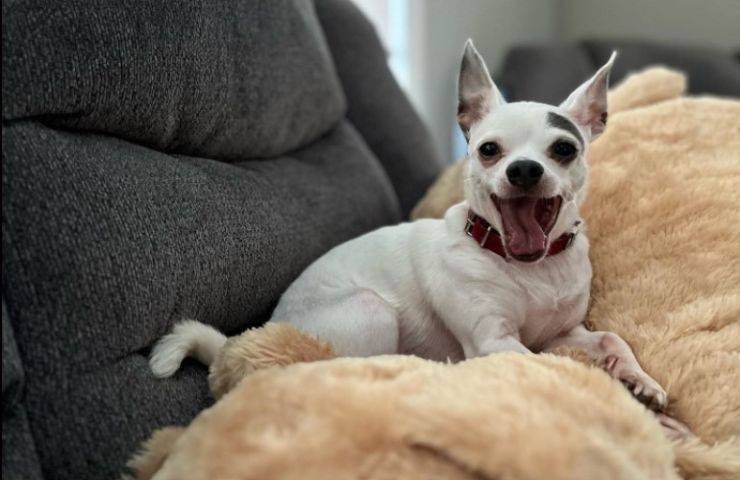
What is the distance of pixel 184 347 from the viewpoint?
86 centimetres

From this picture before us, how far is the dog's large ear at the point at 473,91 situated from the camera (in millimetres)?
1011

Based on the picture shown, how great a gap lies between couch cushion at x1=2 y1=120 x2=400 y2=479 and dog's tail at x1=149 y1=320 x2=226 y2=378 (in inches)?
0.6

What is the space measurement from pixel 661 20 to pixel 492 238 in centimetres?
276

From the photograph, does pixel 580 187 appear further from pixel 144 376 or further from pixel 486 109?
pixel 144 376

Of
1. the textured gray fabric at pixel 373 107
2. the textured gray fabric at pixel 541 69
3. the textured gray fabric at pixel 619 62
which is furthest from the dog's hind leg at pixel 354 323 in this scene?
the textured gray fabric at pixel 619 62

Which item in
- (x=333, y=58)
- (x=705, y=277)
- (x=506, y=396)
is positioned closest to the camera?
(x=506, y=396)

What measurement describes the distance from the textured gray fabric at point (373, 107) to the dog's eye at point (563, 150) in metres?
0.81

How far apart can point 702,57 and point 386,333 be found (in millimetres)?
2406

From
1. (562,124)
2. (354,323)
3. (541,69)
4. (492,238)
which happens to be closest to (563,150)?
(562,124)

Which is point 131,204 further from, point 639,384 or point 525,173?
point 639,384

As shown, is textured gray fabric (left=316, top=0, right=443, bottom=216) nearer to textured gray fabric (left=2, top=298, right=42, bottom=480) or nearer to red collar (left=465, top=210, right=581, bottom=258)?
red collar (left=465, top=210, right=581, bottom=258)

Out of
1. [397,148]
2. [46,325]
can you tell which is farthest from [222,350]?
[397,148]

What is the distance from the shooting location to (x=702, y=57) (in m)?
2.87

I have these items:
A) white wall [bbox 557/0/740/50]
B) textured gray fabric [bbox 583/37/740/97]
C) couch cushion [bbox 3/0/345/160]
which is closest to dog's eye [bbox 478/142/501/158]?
couch cushion [bbox 3/0/345/160]
